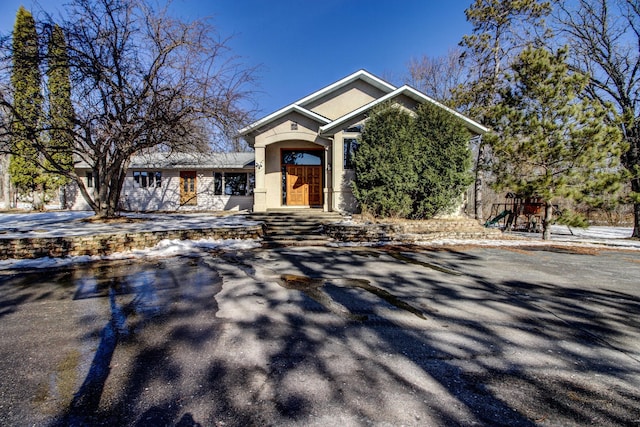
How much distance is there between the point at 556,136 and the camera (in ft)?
35.2

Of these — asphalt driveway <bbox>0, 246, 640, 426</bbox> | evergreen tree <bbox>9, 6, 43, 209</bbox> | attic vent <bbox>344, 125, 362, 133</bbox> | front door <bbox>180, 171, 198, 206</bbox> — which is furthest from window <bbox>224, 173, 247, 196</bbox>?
asphalt driveway <bbox>0, 246, 640, 426</bbox>

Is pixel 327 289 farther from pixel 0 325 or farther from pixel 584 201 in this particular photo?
pixel 584 201

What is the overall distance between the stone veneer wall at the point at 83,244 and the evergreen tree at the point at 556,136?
1133 cm

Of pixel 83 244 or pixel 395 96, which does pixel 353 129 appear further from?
pixel 83 244

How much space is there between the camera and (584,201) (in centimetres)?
1093

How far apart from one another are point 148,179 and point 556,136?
20.6 metres

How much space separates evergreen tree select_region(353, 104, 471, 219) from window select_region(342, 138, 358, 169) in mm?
678

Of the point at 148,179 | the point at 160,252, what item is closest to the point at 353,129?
the point at 160,252

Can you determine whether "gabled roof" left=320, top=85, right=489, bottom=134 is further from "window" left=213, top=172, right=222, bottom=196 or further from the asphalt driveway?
"window" left=213, top=172, right=222, bottom=196

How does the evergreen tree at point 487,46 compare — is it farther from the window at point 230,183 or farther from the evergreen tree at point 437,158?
the window at point 230,183

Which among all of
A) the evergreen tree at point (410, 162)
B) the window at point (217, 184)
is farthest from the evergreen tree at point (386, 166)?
the window at point (217, 184)

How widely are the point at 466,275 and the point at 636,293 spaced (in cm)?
256

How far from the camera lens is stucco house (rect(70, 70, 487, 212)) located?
13312 mm

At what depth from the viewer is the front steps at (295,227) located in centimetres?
965
